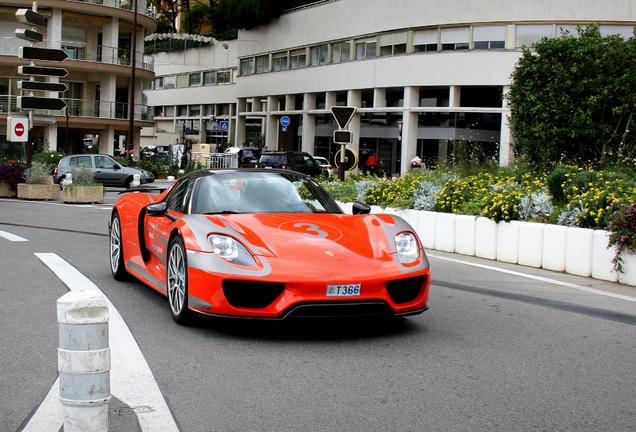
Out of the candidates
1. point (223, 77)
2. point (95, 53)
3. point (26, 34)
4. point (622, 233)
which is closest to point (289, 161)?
point (26, 34)

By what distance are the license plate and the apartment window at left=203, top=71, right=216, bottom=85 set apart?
74912 mm

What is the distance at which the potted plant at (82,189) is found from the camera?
83.2 ft

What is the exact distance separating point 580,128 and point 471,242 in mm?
9093

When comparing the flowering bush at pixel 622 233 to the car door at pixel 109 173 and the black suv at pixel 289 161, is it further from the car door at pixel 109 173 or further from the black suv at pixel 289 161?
the black suv at pixel 289 161

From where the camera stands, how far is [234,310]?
662 centimetres

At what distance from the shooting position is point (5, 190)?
87.4ft

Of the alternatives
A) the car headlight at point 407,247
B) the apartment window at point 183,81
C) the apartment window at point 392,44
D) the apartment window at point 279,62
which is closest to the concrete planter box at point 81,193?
the car headlight at point 407,247

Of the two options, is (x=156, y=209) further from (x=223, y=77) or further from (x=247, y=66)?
(x=223, y=77)

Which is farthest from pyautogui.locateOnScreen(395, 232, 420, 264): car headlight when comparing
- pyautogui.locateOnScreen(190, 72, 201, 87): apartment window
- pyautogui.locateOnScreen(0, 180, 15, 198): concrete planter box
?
pyautogui.locateOnScreen(190, 72, 201, 87): apartment window

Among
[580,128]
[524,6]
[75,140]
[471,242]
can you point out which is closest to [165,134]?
[75,140]

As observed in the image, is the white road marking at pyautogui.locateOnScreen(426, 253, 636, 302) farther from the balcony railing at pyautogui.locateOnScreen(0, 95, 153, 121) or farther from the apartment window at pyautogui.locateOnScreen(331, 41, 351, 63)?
the balcony railing at pyautogui.locateOnScreen(0, 95, 153, 121)

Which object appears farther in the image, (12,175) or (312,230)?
(12,175)

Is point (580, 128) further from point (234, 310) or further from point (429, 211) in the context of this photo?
point (234, 310)

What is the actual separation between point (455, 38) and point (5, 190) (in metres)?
28.3
